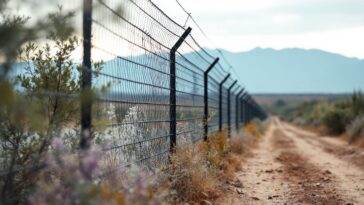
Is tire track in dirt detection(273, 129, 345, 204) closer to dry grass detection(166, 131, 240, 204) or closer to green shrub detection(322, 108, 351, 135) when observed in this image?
dry grass detection(166, 131, 240, 204)

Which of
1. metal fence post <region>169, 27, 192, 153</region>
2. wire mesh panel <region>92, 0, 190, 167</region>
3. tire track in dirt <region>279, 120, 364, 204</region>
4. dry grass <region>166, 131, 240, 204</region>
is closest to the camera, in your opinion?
wire mesh panel <region>92, 0, 190, 167</region>

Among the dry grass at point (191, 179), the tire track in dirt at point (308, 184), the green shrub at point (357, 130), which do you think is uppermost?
the green shrub at point (357, 130)

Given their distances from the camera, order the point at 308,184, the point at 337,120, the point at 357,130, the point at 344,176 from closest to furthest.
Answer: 1. the point at 308,184
2. the point at 344,176
3. the point at 357,130
4. the point at 337,120

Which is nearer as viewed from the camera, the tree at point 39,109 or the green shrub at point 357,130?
the tree at point 39,109

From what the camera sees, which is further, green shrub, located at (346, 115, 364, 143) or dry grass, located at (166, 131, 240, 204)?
green shrub, located at (346, 115, 364, 143)

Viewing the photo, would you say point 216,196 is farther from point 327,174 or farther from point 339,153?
point 339,153

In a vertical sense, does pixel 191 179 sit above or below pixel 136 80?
below

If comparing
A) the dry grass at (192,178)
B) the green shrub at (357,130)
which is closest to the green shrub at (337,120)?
the green shrub at (357,130)

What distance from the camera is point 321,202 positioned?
30.2ft

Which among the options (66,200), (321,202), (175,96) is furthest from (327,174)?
(66,200)

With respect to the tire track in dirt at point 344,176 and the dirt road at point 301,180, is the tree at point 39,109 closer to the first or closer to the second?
the dirt road at point 301,180

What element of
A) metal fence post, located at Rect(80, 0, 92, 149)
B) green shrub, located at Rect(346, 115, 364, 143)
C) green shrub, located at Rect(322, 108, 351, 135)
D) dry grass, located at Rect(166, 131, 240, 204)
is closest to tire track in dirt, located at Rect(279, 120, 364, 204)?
dry grass, located at Rect(166, 131, 240, 204)

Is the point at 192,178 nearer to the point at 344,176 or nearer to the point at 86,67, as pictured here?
the point at 86,67

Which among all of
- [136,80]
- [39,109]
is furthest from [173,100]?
[39,109]
